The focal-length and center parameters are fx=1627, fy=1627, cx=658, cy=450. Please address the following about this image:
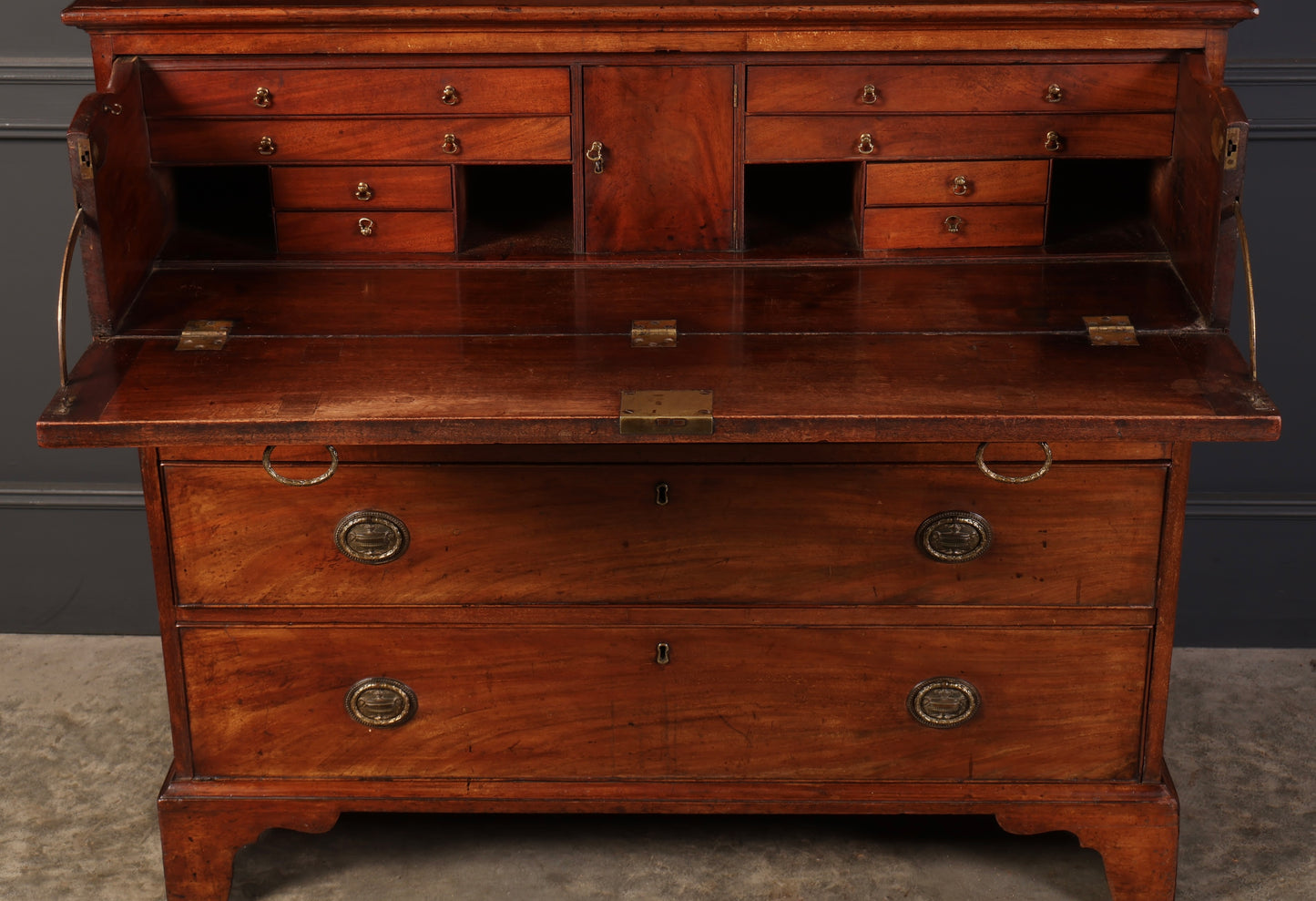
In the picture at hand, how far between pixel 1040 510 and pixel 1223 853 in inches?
37.1

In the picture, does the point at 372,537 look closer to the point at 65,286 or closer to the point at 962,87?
the point at 65,286

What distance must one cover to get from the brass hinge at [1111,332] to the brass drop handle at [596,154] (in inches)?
34.7

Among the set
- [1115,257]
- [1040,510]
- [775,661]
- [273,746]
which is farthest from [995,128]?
[273,746]

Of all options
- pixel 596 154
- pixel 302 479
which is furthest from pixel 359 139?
pixel 302 479

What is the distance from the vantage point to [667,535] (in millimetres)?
2738

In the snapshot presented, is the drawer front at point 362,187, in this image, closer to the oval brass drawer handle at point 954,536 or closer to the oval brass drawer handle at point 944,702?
the oval brass drawer handle at point 954,536

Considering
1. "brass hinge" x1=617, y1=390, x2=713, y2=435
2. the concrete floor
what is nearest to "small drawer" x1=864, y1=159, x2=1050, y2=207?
"brass hinge" x1=617, y1=390, x2=713, y2=435

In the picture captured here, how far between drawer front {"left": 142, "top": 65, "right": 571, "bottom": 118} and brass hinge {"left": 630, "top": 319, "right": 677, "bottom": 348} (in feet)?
1.51

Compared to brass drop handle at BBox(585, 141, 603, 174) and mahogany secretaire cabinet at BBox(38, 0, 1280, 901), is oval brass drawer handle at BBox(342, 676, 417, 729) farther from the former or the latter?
brass drop handle at BBox(585, 141, 603, 174)

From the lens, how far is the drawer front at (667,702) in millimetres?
2812

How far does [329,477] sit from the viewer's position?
2.68m

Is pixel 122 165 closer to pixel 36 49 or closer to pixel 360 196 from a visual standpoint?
pixel 360 196

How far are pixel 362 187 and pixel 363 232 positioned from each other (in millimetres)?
85

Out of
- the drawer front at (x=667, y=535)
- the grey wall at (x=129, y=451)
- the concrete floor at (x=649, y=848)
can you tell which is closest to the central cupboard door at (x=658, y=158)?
the drawer front at (x=667, y=535)
